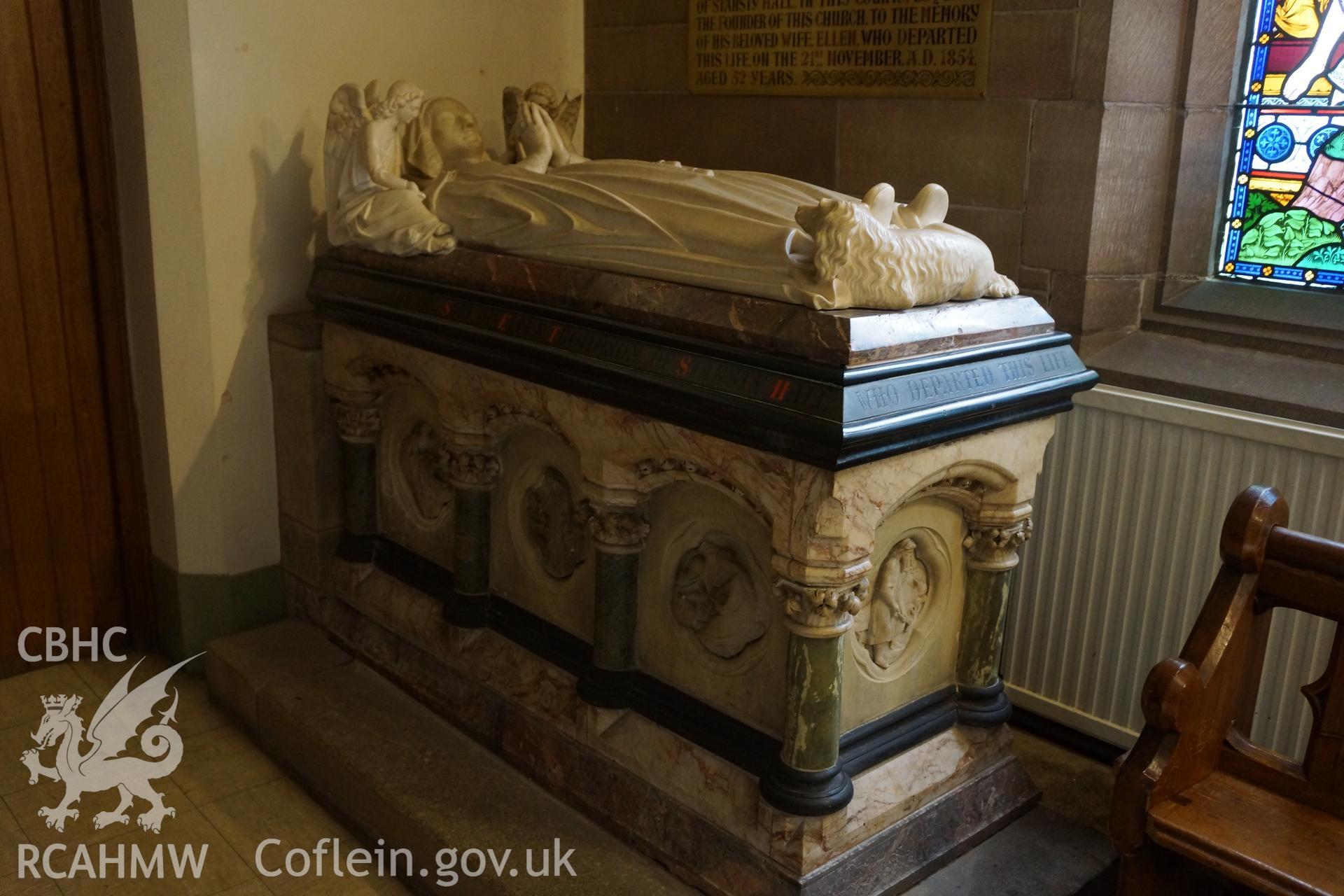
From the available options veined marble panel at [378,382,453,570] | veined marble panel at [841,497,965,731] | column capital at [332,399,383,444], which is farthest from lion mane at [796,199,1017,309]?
column capital at [332,399,383,444]

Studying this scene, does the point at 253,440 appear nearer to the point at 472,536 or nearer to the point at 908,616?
the point at 472,536

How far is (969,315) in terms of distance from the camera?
90.4 inches

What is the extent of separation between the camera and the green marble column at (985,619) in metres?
2.54

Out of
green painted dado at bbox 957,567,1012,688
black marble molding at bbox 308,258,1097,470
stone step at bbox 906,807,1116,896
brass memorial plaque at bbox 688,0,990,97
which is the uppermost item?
brass memorial plaque at bbox 688,0,990,97

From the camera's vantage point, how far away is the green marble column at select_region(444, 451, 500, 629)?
2961 millimetres

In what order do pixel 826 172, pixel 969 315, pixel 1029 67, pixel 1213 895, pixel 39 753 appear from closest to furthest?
pixel 1213 895
pixel 969 315
pixel 1029 67
pixel 39 753
pixel 826 172

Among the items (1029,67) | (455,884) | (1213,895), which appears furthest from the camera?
(1029,67)

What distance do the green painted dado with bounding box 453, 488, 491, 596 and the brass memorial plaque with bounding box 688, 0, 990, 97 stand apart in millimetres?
1553

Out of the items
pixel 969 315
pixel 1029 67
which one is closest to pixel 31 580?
pixel 969 315

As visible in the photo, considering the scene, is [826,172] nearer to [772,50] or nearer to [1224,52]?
[772,50]

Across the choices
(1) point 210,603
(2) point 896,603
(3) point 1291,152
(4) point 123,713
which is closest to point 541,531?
(2) point 896,603

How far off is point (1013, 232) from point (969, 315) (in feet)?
2.90

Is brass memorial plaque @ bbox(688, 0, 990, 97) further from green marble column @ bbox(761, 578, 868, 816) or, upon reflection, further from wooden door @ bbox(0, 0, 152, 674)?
wooden door @ bbox(0, 0, 152, 674)

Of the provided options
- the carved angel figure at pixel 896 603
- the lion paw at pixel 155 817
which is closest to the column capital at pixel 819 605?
the carved angel figure at pixel 896 603
